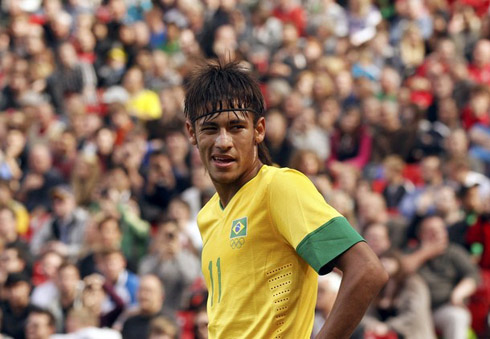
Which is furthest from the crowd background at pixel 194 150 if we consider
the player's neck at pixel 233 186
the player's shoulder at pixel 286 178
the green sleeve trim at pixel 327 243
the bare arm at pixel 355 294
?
the bare arm at pixel 355 294

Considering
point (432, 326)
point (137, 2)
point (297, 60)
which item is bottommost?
point (432, 326)

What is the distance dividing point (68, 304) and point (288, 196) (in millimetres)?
6764

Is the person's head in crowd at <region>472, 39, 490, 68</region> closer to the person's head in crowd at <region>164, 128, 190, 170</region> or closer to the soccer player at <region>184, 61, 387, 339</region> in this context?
the person's head in crowd at <region>164, 128, 190, 170</region>

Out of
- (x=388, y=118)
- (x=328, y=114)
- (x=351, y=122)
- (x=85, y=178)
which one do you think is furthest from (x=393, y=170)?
(x=85, y=178)

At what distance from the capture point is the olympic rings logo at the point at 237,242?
11.8 feet

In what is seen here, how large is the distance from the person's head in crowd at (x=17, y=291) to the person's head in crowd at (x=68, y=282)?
13.4 inches

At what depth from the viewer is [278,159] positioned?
12320 mm

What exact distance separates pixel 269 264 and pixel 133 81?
1149 centimetres

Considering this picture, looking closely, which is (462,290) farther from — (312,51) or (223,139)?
(312,51)

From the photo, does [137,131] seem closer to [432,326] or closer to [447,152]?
[447,152]

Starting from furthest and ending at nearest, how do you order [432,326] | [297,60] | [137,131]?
Result: [297,60], [137,131], [432,326]

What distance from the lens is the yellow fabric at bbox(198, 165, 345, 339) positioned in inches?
133

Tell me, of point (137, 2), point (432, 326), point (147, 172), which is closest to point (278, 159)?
point (147, 172)

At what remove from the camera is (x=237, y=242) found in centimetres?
362
